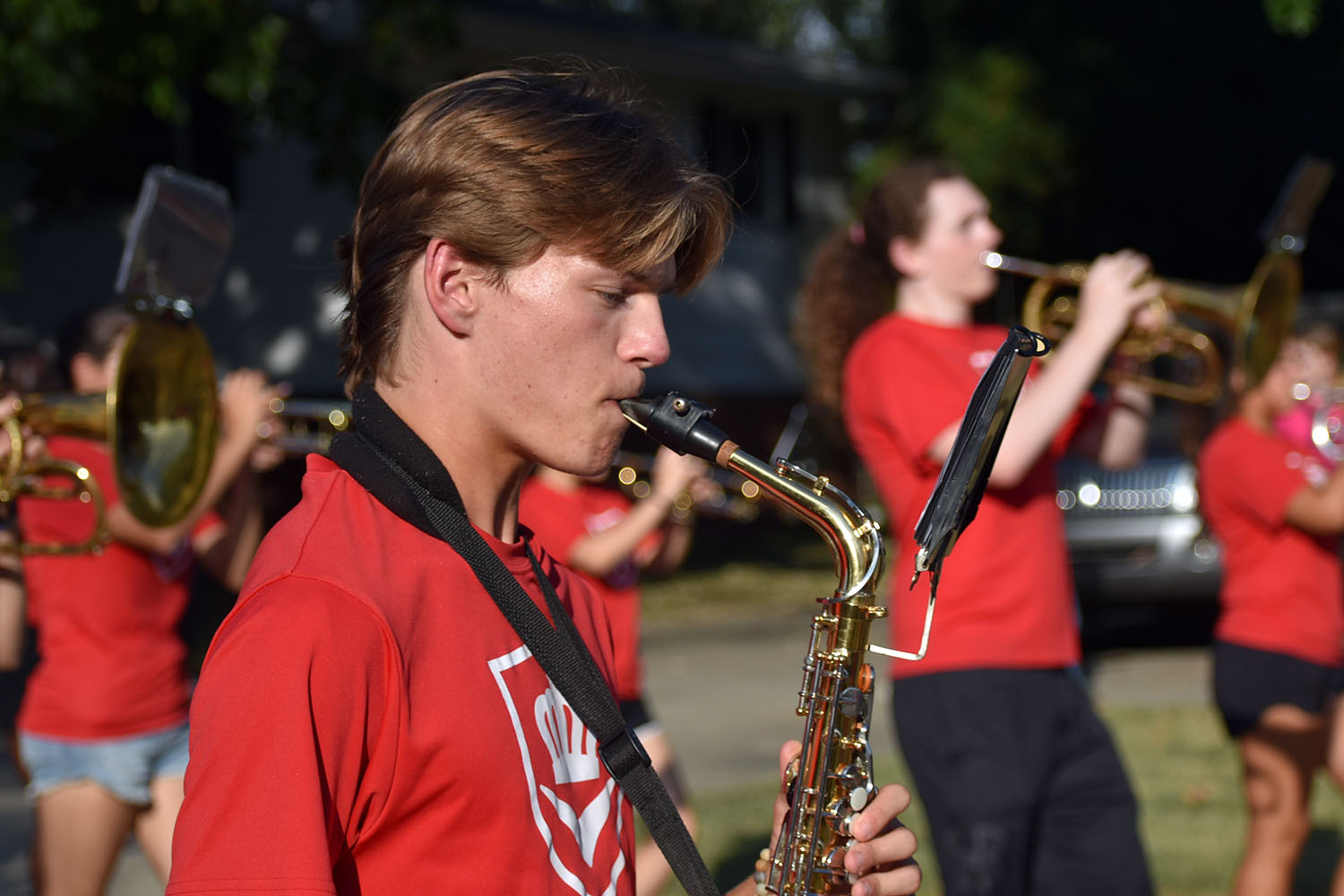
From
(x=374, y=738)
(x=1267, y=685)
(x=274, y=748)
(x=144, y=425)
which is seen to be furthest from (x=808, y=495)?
(x=1267, y=685)

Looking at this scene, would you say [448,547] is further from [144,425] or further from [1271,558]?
[1271,558]

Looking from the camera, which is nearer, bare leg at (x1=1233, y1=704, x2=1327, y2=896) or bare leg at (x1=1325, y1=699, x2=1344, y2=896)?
bare leg at (x1=1325, y1=699, x2=1344, y2=896)

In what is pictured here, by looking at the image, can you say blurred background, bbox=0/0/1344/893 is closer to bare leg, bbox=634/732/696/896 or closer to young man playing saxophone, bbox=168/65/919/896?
bare leg, bbox=634/732/696/896

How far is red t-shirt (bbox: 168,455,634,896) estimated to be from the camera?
4.35 ft

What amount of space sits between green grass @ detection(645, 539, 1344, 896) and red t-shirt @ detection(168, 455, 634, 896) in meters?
3.83

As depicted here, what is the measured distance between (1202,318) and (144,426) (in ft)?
10.1

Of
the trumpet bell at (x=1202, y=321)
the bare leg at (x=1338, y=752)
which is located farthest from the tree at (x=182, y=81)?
the bare leg at (x=1338, y=752)

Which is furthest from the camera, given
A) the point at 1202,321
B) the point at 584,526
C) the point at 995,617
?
the point at 584,526

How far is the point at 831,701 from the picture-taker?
1.92m

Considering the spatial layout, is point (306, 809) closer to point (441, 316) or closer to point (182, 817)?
point (182, 817)

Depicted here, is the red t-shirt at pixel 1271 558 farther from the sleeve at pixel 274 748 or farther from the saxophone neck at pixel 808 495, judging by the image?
the sleeve at pixel 274 748

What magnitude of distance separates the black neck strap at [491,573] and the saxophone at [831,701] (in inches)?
5.6

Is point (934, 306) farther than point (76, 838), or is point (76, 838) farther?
point (76, 838)

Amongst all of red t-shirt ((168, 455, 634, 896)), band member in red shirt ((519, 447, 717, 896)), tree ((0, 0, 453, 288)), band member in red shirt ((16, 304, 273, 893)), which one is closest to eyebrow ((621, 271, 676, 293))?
red t-shirt ((168, 455, 634, 896))
